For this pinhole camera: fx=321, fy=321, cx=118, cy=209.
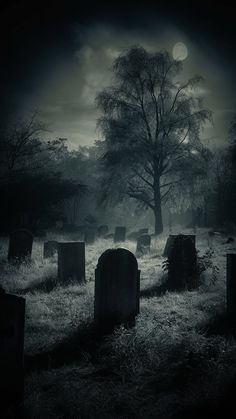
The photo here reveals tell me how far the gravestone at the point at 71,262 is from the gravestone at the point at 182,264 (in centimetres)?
232

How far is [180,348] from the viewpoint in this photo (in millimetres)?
4137

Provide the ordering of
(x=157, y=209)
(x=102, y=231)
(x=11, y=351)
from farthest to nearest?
(x=102, y=231), (x=157, y=209), (x=11, y=351)

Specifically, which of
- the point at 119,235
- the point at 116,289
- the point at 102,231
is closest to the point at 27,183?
the point at 102,231

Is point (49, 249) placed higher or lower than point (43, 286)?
higher

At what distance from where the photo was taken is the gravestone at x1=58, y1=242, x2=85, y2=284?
8.30 m

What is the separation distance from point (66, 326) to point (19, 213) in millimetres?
19360

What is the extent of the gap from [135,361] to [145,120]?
20036mm

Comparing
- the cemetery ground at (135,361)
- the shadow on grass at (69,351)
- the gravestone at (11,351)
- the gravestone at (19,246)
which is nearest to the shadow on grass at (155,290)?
the cemetery ground at (135,361)

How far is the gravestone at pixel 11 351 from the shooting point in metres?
3.11

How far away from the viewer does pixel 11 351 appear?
315cm

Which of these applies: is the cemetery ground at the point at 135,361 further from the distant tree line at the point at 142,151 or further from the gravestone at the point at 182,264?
the distant tree line at the point at 142,151

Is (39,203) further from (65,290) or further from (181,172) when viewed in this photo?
(65,290)

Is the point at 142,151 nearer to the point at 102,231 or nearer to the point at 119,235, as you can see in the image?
the point at 119,235

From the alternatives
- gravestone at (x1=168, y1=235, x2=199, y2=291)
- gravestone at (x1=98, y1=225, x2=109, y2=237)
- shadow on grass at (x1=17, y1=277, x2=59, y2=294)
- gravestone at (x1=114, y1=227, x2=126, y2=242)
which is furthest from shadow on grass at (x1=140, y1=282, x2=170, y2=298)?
gravestone at (x1=98, y1=225, x2=109, y2=237)
